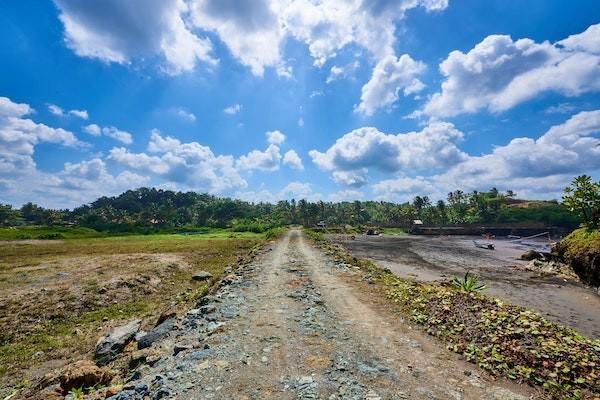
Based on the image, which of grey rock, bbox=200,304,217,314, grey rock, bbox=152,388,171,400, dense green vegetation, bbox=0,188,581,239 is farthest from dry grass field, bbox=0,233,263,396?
dense green vegetation, bbox=0,188,581,239

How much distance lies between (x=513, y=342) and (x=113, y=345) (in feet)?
47.3

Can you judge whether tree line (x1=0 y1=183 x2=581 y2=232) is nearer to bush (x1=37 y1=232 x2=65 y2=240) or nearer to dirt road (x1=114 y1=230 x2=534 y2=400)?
bush (x1=37 y1=232 x2=65 y2=240)

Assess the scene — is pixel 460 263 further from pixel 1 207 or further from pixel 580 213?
pixel 1 207

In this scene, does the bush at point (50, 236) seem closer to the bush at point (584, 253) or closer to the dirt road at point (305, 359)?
the dirt road at point (305, 359)

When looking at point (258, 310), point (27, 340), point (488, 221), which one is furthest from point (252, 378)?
point (488, 221)

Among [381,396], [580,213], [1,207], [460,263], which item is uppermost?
[1,207]

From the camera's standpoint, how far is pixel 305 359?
891cm

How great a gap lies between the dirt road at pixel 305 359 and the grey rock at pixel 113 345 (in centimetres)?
308

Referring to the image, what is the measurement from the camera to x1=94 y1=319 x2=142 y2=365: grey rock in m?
12.9

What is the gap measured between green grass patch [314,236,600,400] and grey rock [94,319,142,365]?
11563 mm

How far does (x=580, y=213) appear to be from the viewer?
37.5m

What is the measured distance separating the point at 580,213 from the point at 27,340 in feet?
164

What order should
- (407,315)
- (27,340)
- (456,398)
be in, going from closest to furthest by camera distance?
(456,398), (407,315), (27,340)

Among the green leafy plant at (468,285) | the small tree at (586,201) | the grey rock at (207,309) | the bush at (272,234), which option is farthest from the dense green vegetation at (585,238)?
the bush at (272,234)
